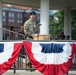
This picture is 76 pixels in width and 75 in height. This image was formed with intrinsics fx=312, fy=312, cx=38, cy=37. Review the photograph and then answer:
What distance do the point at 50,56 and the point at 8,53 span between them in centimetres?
133

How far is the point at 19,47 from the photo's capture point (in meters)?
9.91

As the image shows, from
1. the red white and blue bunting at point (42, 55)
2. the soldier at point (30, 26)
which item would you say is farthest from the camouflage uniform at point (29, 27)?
the red white and blue bunting at point (42, 55)

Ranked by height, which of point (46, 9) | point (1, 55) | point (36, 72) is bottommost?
point (36, 72)

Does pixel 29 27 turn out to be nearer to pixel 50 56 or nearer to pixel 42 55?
pixel 42 55

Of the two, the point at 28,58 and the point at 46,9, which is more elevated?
the point at 46,9

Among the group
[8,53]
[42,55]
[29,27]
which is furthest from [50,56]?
[29,27]

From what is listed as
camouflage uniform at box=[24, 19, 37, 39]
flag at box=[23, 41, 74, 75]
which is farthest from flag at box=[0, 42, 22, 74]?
camouflage uniform at box=[24, 19, 37, 39]

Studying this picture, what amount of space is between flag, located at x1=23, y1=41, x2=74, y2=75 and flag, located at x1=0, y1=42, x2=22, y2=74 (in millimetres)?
309

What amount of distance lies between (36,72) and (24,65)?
82cm

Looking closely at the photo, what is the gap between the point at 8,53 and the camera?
389 inches

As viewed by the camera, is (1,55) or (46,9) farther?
(46,9)

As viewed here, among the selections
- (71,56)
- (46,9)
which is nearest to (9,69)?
(71,56)

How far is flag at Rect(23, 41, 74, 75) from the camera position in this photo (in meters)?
9.78

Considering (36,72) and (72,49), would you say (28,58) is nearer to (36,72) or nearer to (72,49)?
(36,72)
